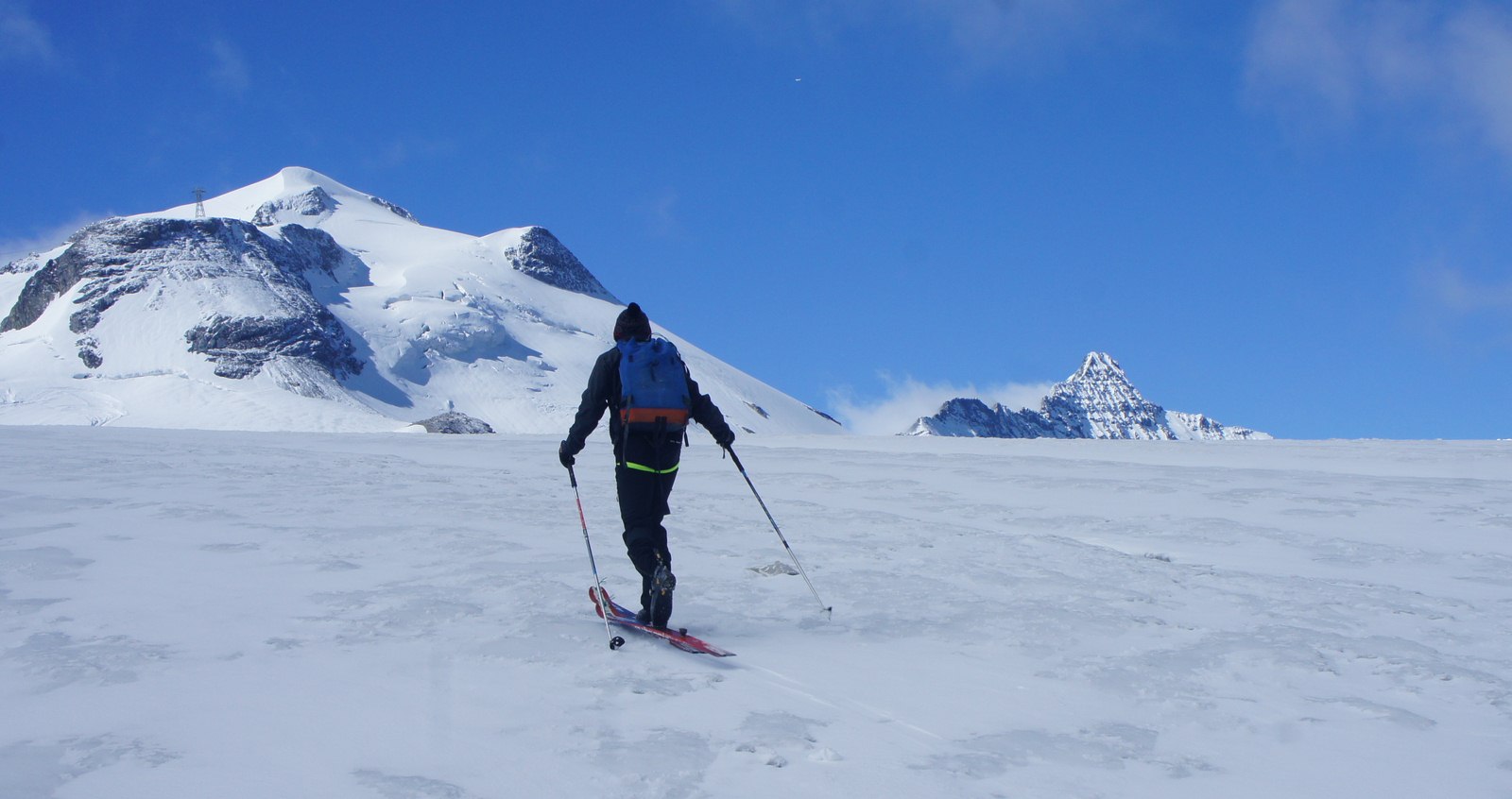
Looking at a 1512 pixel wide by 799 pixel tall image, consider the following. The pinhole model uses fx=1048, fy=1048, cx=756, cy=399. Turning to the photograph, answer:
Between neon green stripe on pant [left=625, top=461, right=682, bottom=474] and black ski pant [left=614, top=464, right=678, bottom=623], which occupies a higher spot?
neon green stripe on pant [left=625, top=461, right=682, bottom=474]

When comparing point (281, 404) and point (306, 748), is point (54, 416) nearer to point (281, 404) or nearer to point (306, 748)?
point (281, 404)

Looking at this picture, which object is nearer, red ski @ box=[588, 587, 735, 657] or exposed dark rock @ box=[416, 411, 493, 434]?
red ski @ box=[588, 587, 735, 657]

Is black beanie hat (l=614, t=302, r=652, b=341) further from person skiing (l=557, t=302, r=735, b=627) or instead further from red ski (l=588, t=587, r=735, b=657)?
red ski (l=588, t=587, r=735, b=657)

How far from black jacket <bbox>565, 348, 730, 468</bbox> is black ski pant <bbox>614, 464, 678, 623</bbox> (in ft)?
0.30

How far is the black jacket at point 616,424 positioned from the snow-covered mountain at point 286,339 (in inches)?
3682

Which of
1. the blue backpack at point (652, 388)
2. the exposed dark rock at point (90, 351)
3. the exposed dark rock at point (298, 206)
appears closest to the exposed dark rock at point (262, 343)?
the exposed dark rock at point (90, 351)

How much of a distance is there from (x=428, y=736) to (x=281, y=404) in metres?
111

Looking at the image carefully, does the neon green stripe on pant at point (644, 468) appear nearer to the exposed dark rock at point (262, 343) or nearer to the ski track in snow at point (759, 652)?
the ski track in snow at point (759, 652)

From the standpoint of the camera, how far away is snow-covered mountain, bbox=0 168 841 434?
10494 cm

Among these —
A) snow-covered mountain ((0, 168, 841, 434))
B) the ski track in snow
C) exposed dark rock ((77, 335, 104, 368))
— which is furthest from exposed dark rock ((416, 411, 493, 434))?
exposed dark rock ((77, 335, 104, 368))

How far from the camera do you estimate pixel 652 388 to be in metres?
6.39

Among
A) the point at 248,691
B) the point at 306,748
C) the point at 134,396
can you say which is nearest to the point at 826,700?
the point at 306,748

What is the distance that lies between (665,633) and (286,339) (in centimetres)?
12775

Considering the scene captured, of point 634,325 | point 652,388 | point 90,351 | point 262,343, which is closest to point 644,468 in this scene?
point 652,388
